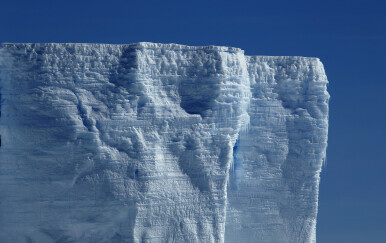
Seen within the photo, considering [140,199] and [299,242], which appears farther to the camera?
[299,242]

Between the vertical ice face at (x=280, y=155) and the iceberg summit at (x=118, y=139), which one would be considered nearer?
the iceberg summit at (x=118, y=139)

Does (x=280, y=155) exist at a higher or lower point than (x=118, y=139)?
higher

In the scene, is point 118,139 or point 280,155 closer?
point 118,139

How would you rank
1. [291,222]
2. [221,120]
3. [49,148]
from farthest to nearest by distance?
[291,222] → [221,120] → [49,148]

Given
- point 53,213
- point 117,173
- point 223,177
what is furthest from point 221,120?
point 53,213

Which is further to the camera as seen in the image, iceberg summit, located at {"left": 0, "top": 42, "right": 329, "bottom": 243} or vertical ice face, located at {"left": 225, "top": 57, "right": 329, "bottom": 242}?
vertical ice face, located at {"left": 225, "top": 57, "right": 329, "bottom": 242}

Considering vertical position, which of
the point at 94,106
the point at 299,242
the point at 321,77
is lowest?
the point at 299,242

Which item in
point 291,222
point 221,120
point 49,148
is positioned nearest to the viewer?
point 49,148

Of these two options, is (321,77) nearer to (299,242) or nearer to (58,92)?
(299,242)
